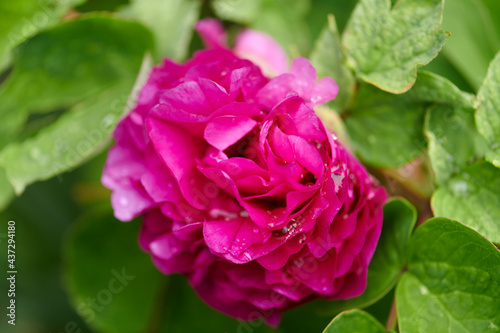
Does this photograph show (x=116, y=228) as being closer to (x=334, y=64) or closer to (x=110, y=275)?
(x=110, y=275)

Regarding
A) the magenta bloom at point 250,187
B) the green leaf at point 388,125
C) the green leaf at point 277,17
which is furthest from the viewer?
the green leaf at point 277,17

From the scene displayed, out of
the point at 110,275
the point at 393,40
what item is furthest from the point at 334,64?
the point at 110,275

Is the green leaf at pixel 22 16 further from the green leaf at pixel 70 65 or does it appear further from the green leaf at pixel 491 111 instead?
the green leaf at pixel 491 111

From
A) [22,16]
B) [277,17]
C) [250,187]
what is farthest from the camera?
[277,17]

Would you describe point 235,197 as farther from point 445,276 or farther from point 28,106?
point 28,106

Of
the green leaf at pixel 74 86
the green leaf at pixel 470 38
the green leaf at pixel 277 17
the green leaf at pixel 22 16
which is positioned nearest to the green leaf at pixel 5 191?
the green leaf at pixel 74 86

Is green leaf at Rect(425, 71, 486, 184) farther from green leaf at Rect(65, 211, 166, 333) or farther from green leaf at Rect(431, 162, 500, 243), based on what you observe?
green leaf at Rect(65, 211, 166, 333)

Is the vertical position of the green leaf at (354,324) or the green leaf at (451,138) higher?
the green leaf at (451,138)
